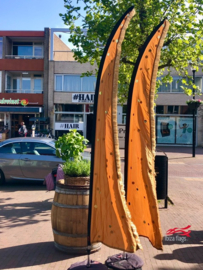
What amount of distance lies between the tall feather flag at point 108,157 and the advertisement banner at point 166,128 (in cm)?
2727

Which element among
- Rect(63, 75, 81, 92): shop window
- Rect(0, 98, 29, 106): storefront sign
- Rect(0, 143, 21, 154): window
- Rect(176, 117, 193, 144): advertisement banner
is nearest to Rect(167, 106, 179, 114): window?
Rect(176, 117, 193, 144): advertisement banner

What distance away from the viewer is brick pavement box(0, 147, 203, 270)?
15.5 ft

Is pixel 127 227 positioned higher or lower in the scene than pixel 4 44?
lower

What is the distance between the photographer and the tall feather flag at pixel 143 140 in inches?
150

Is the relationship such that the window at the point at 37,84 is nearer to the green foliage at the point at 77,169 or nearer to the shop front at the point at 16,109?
the shop front at the point at 16,109

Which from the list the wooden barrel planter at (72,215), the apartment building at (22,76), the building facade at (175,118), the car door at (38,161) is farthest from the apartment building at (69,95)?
the wooden barrel planter at (72,215)

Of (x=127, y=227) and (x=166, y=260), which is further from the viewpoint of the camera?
(x=166, y=260)

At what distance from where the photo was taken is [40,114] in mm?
30656

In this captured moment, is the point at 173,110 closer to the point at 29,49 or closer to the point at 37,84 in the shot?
the point at 37,84

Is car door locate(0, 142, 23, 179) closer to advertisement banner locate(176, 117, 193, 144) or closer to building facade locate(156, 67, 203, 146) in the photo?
building facade locate(156, 67, 203, 146)

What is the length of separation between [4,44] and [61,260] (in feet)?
94.9

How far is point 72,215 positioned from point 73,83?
2631 centimetres

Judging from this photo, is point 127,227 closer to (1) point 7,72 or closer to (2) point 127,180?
(2) point 127,180

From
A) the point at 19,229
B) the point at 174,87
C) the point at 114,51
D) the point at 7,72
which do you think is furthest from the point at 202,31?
the point at 7,72
